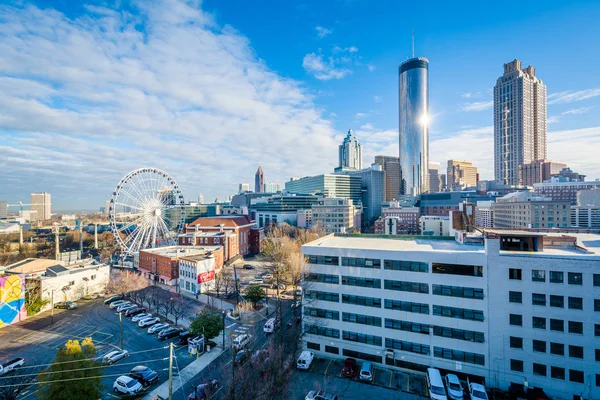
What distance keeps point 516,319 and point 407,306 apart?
25.3 feet

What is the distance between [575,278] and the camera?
19828mm

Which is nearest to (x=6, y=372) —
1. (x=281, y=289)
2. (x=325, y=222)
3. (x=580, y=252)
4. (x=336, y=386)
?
(x=336, y=386)

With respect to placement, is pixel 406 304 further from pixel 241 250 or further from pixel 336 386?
pixel 241 250

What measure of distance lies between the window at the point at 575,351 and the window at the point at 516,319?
10.5ft

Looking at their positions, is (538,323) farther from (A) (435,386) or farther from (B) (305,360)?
(B) (305,360)

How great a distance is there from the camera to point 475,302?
21.9 metres

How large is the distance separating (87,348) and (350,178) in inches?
6411

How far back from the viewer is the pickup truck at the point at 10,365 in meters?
23.8

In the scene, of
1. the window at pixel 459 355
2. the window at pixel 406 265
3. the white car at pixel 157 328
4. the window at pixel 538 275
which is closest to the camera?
the window at pixel 538 275

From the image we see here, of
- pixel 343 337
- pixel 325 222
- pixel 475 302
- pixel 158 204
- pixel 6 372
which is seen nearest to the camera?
pixel 475 302

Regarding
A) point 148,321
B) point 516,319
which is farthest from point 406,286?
point 148,321

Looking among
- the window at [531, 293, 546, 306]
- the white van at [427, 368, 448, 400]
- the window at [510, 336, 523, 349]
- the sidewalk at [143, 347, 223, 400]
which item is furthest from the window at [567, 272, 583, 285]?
the sidewalk at [143, 347, 223, 400]

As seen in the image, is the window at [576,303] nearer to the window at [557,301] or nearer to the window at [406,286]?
the window at [557,301]

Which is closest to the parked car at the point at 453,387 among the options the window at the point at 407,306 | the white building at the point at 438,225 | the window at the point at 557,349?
the window at the point at 407,306
